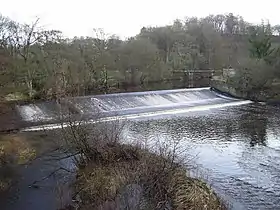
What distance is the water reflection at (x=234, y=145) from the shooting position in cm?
1338

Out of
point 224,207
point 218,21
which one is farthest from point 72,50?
point 218,21

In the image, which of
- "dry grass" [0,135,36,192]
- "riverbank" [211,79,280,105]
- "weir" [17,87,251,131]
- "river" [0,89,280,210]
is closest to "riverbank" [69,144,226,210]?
"river" [0,89,280,210]

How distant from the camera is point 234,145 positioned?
19453mm

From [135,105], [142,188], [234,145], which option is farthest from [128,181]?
[135,105]

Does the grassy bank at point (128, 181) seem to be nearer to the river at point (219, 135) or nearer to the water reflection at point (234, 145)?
the river at point (219, 135)

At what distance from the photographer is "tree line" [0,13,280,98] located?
31.8m

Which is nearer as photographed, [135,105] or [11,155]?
[11,155]

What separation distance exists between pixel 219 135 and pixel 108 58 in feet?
76.4

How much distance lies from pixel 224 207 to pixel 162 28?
49.5 metres

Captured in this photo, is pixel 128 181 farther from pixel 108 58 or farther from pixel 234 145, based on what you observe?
pixel 108 58

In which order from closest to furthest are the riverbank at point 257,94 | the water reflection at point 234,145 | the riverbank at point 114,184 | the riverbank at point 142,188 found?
1. the riverbank at point 142,188
2. the riverbank at point 114,184
3. the water reflection at point 234,145
4. the riverbank at point 257,94

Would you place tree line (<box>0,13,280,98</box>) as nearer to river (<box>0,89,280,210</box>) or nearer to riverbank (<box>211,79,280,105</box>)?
riverbank (<box>211,79,280,105</box>)

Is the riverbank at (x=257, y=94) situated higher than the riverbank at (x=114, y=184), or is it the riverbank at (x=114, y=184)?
the riverbank at (x=114, y=184)

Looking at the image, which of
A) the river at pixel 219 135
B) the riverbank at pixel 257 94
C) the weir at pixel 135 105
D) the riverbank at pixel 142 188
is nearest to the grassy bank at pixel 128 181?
the riverbank at pixel 142 188
